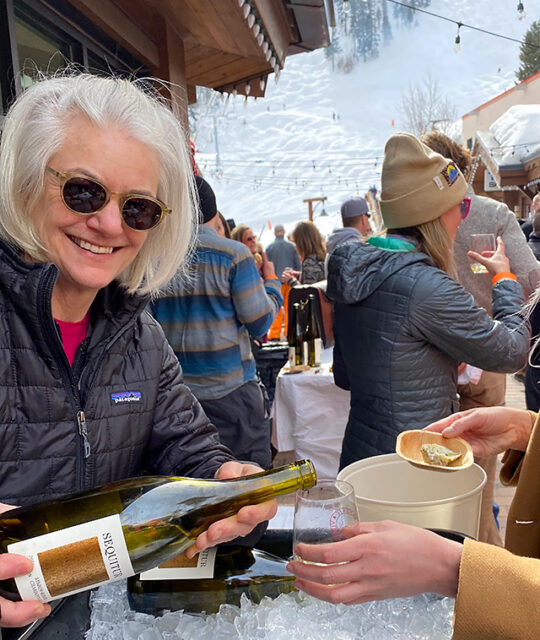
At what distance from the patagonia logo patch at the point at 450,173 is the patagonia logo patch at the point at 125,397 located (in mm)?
1511

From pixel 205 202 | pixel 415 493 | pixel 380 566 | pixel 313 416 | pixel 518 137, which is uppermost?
pixel 518 137

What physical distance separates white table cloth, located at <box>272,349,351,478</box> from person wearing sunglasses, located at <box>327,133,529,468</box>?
3.86ft

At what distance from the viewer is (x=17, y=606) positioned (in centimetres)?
68

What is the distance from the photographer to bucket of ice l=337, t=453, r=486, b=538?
0.99m

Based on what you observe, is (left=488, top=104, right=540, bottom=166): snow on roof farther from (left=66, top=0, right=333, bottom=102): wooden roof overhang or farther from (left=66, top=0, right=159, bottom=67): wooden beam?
(left=66, top=0, right=159, bottom=67): wooden beam

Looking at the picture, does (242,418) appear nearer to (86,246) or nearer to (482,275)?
(482,275)

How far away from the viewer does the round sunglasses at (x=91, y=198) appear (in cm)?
118

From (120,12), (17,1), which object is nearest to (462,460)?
(17,1)

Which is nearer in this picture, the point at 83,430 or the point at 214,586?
the point at 214,586

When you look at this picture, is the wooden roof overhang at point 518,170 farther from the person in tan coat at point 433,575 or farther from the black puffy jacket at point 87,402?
the person in tan coat at point 433,575

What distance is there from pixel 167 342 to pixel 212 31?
119 inches

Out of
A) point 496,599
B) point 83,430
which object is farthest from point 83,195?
point 496,599

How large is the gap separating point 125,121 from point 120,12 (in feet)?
9.32

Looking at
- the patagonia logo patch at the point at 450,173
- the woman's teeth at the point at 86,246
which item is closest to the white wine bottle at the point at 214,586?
the woman's teeth at the point at 86,246
